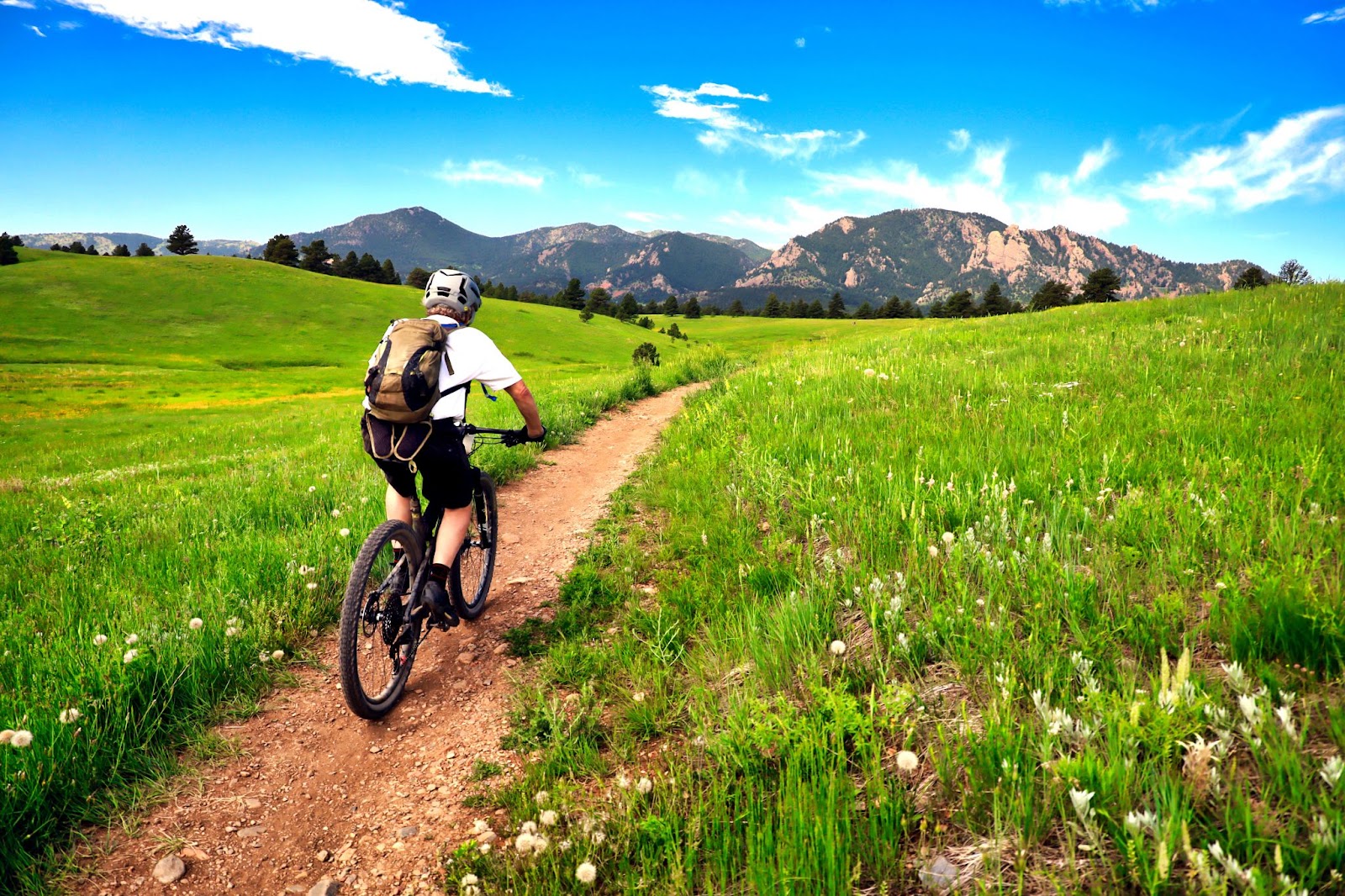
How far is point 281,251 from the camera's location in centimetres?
13038

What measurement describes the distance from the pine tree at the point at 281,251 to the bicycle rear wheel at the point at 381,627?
15411 cm

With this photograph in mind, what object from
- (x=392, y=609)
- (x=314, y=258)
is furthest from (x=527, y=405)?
(x=314, y=258)

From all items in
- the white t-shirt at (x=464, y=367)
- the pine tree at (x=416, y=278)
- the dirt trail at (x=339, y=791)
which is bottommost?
the dirt trail at (x=339, y=791)

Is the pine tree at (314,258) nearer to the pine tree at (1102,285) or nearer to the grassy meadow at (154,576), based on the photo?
the grassy meadow at (154,576)

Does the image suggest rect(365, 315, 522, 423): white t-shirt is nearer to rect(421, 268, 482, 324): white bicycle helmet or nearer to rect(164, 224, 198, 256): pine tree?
rect(421, 268, 482, 324): white bicycle helmet

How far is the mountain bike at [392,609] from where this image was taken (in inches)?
157

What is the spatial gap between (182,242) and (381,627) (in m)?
177

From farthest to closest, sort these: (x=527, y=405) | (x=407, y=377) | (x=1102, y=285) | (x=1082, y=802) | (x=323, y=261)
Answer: (x=323, y=261), (x=1102, y=285), (x=527, y=405), (x=407, y=377), (x=1082, y=802)

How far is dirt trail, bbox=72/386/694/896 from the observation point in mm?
3105

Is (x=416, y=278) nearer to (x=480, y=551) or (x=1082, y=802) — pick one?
(x=480, y=551)

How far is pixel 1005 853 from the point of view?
6.86 ft

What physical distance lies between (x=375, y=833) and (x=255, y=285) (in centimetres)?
11731

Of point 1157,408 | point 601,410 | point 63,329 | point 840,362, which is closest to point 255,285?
point 63,329

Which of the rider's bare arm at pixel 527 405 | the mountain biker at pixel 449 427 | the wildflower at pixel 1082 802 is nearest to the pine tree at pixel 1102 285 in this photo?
the rider's bare arm at pixel 527 405
